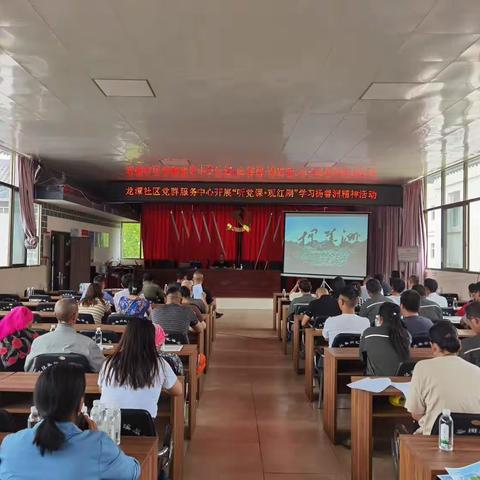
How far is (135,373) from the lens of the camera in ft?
8.41

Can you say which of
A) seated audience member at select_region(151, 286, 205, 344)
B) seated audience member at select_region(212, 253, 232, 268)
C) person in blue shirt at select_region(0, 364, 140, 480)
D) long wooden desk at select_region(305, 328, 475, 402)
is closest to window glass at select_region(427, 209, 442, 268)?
long wooden desk at select_region(305, 328, 475, 402)

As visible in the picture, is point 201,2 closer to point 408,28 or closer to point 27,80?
point 408,28

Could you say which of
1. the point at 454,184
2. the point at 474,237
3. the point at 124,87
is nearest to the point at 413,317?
the point at 124,87

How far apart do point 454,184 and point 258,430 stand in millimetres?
7273

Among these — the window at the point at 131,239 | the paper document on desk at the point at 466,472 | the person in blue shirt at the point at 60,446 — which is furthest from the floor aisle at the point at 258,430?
the window at the point at 131,239

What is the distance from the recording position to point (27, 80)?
500 centimetres

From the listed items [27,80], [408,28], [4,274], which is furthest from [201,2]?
[4,274]

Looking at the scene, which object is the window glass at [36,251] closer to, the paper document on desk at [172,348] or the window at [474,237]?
the paper document on desk at [172,348]

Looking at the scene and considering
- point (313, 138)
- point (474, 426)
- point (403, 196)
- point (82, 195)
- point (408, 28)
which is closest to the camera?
→ point (474, 426)

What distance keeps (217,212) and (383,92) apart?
10.3 meters

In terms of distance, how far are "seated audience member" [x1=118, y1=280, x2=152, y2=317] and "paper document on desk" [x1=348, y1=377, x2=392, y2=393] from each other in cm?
226

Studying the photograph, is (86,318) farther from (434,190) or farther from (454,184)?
(434,190)

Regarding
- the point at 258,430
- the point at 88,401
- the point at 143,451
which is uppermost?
the point at 143,451

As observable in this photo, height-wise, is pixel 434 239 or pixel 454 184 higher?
pixel 454 184
